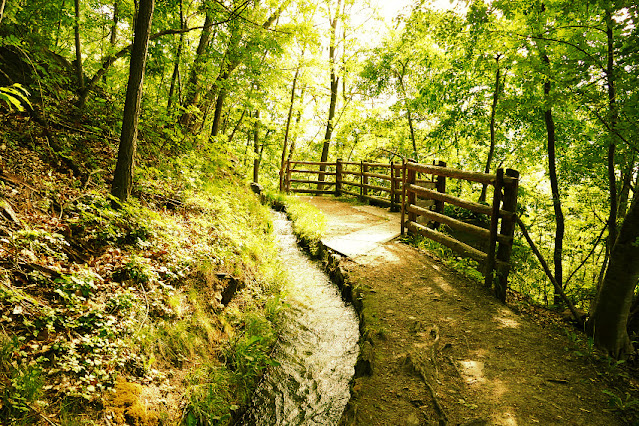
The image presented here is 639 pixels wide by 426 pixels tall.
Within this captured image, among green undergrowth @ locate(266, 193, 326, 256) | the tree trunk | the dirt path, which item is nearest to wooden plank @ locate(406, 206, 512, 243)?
the dirt path

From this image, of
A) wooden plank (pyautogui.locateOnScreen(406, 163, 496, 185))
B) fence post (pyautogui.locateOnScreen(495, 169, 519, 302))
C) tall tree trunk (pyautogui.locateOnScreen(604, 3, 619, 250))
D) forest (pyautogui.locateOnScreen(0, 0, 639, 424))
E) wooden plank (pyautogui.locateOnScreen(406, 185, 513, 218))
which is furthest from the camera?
wooden plank (pyautogui.locateOnScreen(406, 163, 496, 185))

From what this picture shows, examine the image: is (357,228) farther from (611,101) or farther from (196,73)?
(611,101)

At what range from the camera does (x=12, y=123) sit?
4.23 meters

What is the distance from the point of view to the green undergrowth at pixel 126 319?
7.83 feet

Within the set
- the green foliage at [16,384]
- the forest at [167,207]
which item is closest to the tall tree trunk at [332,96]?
the forest at [167,207]

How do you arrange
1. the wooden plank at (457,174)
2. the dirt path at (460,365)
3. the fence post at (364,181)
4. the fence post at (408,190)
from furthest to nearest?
the fence post at (364,181)
the fence post at (408,190)
the wooden plank at (457,174)
the dirt path at (460,365)

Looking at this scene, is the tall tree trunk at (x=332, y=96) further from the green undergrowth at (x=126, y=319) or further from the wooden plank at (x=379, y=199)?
the green undergrowth at (x=126, y=319)

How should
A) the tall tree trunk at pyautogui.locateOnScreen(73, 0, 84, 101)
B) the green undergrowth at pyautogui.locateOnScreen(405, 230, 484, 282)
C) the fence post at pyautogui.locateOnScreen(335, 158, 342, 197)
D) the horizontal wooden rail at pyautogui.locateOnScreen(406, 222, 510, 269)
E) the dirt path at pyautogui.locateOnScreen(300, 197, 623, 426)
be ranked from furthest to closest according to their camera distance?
1. the fence post at pyautogui.locateOnScreen(335, 158, 342, 197)
2. the green undergrowth at pyautogui.locateOnScreen(405, 230, 484, 282)
3. the horizontal wooden rail at pyautogui.locateOnScreen(406, 222, 510, 269)
4. the tall tree trunk at pyautogui.locateOnScreen(73, 0, 84, 101)
5. the dirt path at pyautogui.locateOnScreen(300, 197, 623, 426)

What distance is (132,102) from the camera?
4012mm

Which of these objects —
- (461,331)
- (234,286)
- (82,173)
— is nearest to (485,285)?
(461,331)

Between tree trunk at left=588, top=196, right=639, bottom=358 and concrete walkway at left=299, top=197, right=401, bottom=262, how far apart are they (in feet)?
12.0

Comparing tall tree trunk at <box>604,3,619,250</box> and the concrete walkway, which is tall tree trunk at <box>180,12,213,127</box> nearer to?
the concrete walkway

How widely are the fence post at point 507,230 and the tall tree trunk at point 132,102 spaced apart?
5.17m

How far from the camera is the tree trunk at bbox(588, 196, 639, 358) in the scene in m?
3.90
